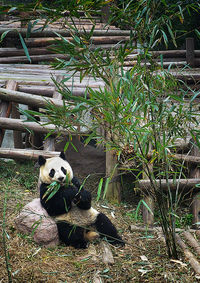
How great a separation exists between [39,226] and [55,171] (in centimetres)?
56

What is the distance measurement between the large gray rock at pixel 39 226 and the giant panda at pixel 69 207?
0.20 ft

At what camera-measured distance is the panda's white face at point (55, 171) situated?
3326 mm

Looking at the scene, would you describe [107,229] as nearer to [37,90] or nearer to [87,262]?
[87,262]

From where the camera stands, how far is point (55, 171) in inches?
132

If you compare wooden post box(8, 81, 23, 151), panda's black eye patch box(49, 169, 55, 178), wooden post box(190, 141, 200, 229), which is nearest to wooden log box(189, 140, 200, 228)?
wooden post box(190, 141, 200, 229)

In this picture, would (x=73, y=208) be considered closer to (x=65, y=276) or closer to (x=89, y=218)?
(x=89, y=218)

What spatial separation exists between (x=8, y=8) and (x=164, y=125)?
59.1 inches

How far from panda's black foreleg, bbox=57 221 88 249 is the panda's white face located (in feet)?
1.47

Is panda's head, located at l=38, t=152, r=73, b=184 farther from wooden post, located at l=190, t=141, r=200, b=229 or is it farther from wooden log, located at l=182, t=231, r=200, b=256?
wooden post, located at l=190, t=141, r=200, b=229

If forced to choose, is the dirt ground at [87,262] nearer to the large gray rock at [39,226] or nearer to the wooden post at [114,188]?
the large gray rock at [39,226]

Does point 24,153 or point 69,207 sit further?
point 24,153

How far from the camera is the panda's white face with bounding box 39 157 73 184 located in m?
3.33

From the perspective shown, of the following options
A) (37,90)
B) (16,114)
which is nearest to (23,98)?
(37,90)

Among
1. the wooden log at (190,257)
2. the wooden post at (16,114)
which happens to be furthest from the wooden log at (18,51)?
the wooden log at (190,257)
